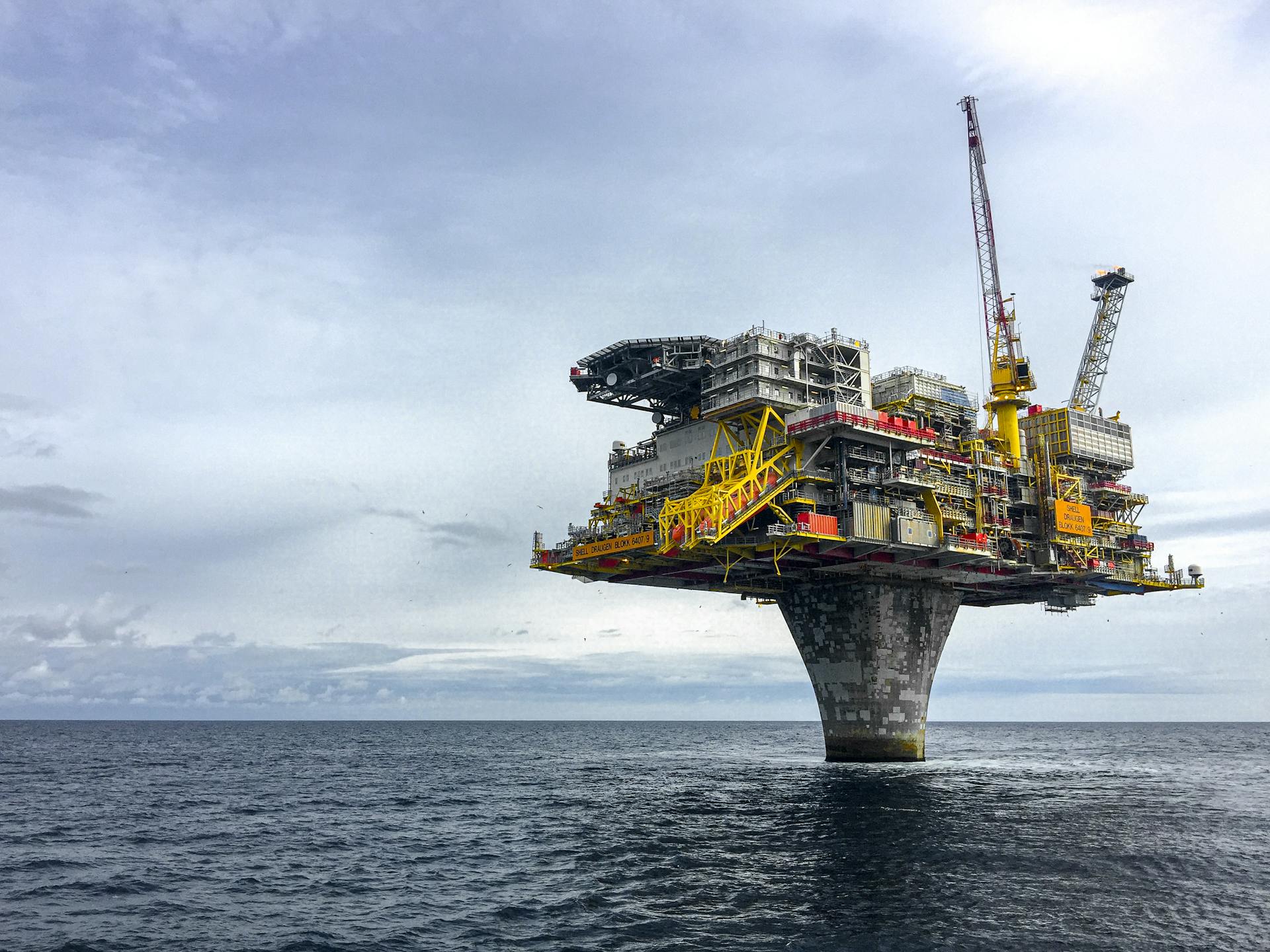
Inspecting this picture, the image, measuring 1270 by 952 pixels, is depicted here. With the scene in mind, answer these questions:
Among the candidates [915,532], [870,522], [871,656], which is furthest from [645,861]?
[871,656]

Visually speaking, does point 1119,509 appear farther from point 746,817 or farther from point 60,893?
point 60,893

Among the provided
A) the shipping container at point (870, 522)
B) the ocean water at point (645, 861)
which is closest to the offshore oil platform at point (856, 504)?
the shipping container at point (870, 522)

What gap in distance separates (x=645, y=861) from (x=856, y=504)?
26.3 m

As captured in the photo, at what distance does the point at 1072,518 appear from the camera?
227 feet

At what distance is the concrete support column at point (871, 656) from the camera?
69.4 meters

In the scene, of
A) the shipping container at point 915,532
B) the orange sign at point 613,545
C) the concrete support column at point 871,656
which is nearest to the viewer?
the shipping container at point 915,532

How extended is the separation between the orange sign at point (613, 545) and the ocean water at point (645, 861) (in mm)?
14242

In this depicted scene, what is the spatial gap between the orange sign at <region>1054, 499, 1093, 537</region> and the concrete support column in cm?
940

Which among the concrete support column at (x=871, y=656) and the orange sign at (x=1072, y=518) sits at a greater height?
the orange sign at (x=1072, y=518)

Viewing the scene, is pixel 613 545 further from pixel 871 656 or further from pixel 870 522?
pixel 871 656

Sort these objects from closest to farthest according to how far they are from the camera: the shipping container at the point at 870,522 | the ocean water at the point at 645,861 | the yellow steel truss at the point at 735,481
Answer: the ocean water at the point at 645,861 → the yellow steel truss at the point at 735,481 → the shipping container at the point at 870,522

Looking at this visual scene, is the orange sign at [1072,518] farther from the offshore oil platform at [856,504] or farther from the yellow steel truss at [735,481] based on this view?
the yellow steel truss at [735,481]

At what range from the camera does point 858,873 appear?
115 ft

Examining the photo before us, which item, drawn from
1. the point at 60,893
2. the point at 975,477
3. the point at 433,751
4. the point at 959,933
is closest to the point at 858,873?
the point at 959,933
